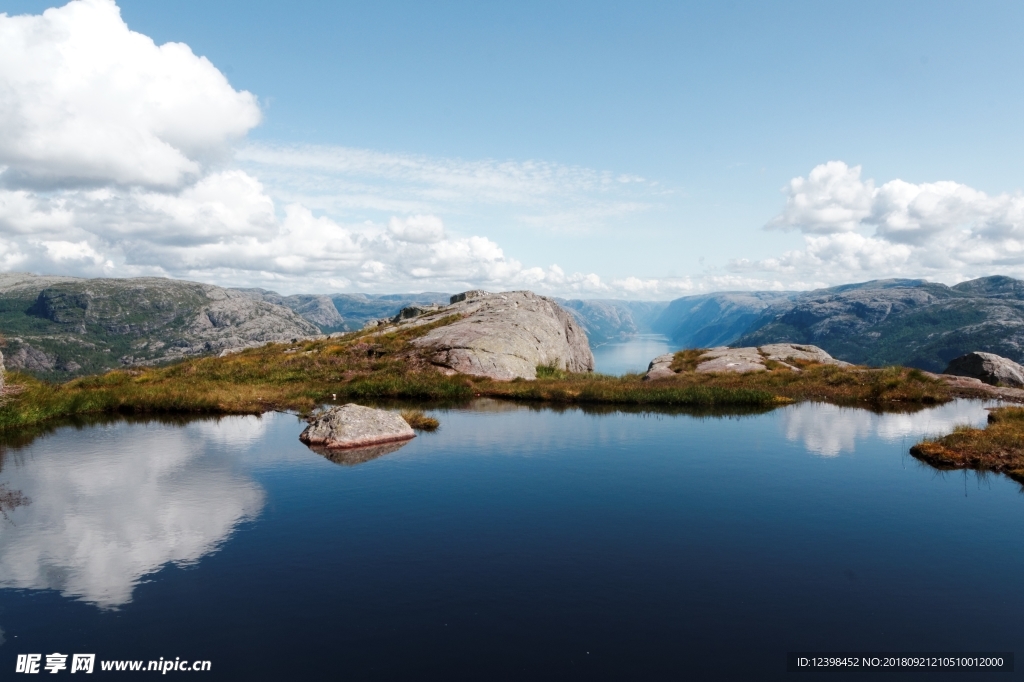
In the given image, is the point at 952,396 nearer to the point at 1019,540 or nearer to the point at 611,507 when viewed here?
the point at 1019,540

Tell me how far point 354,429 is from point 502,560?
17.6m

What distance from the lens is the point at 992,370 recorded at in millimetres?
59625

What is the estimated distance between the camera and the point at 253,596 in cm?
1535

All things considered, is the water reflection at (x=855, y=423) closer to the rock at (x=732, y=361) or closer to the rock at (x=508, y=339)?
the rock at (x=732, y=361)

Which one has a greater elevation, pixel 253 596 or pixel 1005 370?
pixel 1005 370

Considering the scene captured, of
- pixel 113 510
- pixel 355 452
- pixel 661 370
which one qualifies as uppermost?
pixel 661 370

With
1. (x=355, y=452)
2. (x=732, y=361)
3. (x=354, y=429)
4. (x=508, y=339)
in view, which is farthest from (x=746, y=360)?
(x=355, y=452)

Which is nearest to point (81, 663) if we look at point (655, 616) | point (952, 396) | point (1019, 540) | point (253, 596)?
point (253, 596)

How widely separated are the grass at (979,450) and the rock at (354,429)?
29.5m

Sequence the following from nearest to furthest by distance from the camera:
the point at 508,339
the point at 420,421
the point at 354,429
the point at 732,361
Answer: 1. the point at 354,429
2. the point at 420,421
3. the point at 732,361
4. the point at 508,339

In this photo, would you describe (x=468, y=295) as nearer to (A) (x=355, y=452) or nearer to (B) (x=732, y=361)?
(B) (x=732, y=361)

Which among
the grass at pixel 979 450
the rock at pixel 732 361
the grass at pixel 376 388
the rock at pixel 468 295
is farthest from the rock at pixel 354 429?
the rock at pixel 468 295

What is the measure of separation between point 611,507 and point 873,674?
1064 centimetres

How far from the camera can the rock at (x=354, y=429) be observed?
32.2m
